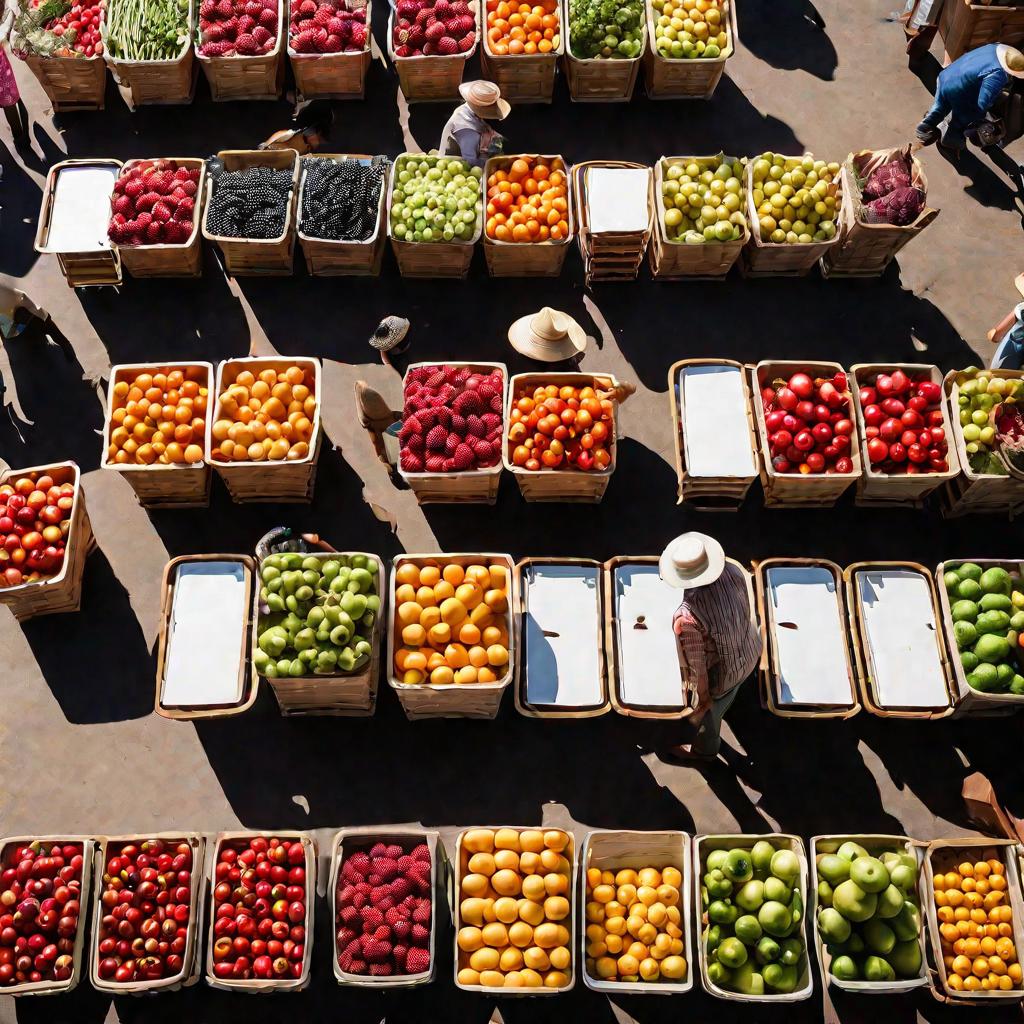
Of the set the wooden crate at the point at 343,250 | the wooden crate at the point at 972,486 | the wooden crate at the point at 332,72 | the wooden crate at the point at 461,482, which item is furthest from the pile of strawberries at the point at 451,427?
the wooden crate at the point at 332,72

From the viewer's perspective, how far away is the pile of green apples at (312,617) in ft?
23.1

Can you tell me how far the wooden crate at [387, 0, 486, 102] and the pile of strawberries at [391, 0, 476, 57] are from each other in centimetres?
9

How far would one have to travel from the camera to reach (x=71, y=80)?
34.4 feet

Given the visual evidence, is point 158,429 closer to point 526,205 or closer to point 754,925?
point 526,205

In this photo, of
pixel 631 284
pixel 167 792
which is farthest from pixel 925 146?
pixel 167 792

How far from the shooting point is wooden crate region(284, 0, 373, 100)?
10273 millimetres

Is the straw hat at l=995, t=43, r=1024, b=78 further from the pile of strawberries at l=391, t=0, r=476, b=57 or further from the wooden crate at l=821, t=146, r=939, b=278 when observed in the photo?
the pile of strawberries at l=391, t=0, r=476, b=57

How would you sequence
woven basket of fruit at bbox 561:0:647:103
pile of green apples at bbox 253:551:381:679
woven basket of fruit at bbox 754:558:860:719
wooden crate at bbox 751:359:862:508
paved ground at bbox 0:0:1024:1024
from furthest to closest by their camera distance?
1. woven basket of fruit at bbox 561:0:647:103
2. wooden crate at bbox 751:359:862:508
3. paved ground at bbox 0:0:1024:1024
4. woven basket of fruit at bbox 754:558:860:719
5. pile of green apples at bbox 253:551:381:679

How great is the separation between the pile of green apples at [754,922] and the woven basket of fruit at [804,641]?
1255 millimetres

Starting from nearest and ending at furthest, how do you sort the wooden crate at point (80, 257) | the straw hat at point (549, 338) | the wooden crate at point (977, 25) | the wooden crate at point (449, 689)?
the wooden crate at point (449, 689)
the straw hat at point (549, 338)
the wooden crate at point (80, 257)
the wooden crate at point (977, 25)

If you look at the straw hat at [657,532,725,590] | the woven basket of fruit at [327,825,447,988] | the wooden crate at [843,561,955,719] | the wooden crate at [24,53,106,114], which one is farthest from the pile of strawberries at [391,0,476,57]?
the woven basket of fruit at [327,825,447,988]

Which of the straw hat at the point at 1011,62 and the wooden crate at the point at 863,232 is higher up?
the straw hat at the point at 1011,62

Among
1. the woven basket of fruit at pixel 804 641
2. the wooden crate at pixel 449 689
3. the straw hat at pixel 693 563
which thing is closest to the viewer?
the straw hat at pixel 693 563

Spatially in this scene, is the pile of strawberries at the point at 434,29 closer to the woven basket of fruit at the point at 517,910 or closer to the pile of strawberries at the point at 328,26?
the pile of strawberries at the point at 328,26
